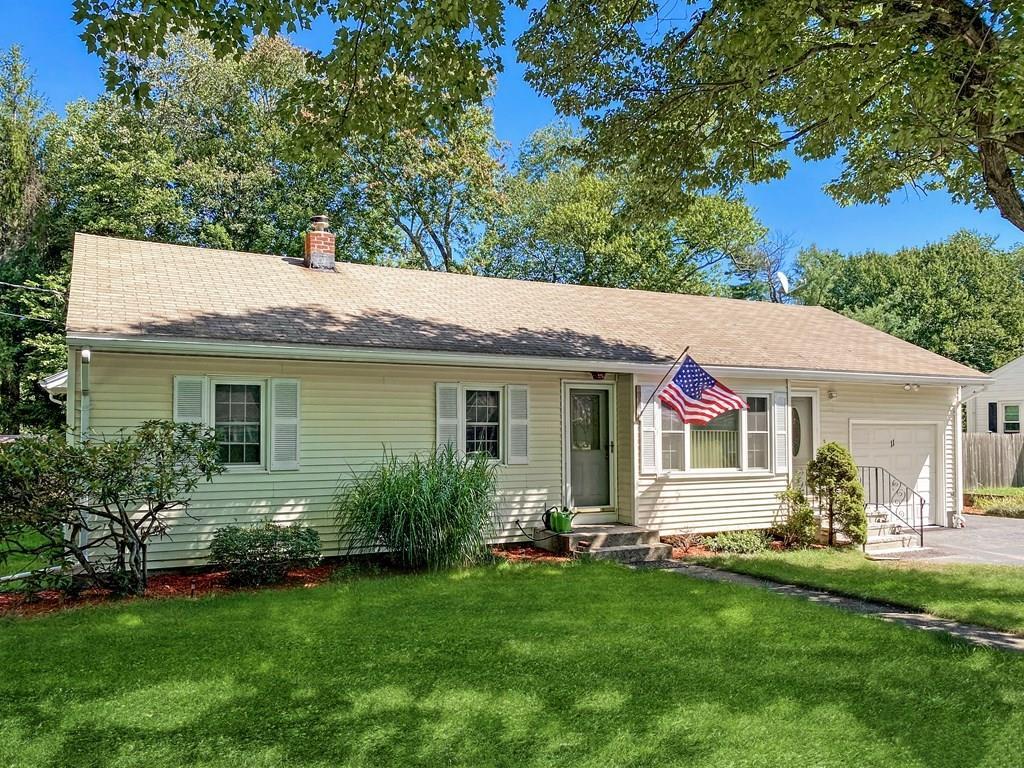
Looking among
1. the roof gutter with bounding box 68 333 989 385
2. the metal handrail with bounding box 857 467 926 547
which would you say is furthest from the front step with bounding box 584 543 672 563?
the metal handrail with bounding box 857 467 926 547

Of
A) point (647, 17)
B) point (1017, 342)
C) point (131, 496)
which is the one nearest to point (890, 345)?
point (647, 17)

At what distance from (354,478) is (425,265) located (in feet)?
54.9

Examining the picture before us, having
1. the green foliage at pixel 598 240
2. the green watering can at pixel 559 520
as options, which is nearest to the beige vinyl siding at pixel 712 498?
the green watering can at pixel 559 520

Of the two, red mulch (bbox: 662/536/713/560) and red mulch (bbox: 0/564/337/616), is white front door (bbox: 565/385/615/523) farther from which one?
red mulch (bbox: 0/564/337/616)

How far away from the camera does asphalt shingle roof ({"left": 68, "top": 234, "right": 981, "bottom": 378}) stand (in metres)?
9.12

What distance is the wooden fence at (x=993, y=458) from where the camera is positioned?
68.7 ft

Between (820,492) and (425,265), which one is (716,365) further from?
(425,265)

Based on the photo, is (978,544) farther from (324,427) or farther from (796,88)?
(324,427)

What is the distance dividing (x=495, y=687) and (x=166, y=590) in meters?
4.67

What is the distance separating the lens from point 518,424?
1060 centimetres

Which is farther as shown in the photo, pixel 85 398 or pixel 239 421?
pixel 239 421

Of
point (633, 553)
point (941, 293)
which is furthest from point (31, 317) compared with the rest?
point (941, 293)

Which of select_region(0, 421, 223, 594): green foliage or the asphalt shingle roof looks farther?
the asphalt shingle roof

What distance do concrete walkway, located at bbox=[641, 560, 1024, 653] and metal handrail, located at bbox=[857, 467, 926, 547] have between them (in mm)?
5201
